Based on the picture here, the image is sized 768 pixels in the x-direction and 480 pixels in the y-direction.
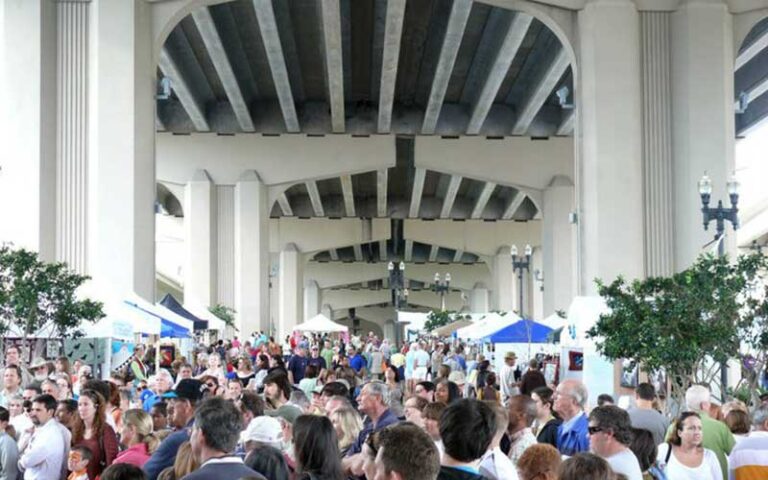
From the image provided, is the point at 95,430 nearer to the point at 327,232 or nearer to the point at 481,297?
the point at 327,232

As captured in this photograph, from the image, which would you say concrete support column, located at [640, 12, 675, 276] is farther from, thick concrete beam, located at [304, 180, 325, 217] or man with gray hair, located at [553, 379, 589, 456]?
thick concrete beam, located at [304, 180, 325, 217]

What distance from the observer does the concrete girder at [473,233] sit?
72.4 meters

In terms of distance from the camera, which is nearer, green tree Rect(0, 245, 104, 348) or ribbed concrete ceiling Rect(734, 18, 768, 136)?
green tree Rect(0, 245, 104, 348)

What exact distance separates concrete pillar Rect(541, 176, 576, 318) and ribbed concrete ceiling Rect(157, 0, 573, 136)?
296 cm

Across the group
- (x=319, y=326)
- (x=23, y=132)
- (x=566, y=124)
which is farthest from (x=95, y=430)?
(x=566, y=124)

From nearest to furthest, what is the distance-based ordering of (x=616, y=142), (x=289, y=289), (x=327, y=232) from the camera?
1. (x=616, y=142)
2. (x=327, y=232)
3. (x=289, y=289)

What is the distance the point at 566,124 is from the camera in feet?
152

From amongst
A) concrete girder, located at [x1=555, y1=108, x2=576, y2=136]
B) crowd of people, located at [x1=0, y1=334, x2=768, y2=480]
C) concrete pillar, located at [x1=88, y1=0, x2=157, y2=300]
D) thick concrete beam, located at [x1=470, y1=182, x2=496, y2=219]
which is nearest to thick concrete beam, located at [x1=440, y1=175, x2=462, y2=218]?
thick concrete beam, located at [x1=470, y1=182, x2=496, y2=219]

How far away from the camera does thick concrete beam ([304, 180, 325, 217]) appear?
2383 inches

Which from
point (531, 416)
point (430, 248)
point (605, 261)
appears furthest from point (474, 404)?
point (430, 248)

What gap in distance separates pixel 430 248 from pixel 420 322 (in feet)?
93.0

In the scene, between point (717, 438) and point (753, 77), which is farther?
point (753, 77)

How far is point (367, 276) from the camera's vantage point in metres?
95.1

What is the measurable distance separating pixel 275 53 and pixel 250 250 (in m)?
15.6
